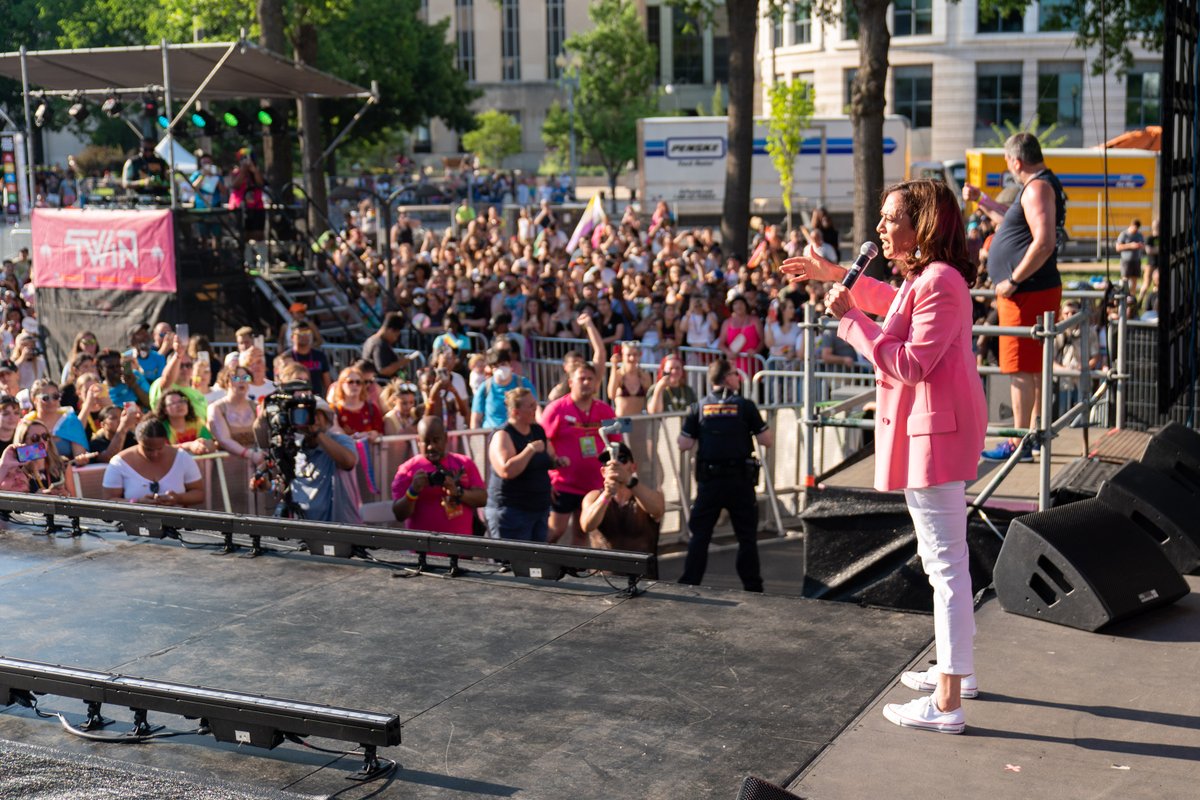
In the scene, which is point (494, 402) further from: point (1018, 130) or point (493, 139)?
point (493, 139)

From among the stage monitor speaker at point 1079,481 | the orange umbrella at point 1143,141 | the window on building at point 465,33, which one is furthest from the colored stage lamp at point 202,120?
the window on building at point 465,33

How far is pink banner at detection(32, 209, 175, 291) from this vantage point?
711 inches

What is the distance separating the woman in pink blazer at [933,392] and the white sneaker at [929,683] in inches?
8.0

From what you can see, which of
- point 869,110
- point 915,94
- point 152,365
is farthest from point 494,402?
point 915,94

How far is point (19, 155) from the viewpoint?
945 inches

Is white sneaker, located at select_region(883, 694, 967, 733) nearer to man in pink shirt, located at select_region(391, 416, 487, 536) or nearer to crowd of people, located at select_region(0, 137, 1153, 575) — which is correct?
crowd of people, located at select_region(0, 137, 1153, 575)

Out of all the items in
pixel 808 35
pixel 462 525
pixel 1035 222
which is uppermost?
pixel 808 35

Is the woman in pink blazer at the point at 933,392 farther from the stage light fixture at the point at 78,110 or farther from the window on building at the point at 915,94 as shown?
the window on building at the point at 915,94

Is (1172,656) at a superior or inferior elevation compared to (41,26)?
inferior

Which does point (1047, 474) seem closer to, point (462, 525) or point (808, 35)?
point (462, 525)

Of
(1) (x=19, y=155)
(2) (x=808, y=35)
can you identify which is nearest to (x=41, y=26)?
(2) (x=808, y=35)

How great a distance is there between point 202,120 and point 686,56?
69399mm

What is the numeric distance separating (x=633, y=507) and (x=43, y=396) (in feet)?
15.2

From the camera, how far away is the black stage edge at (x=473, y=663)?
15.4ft
